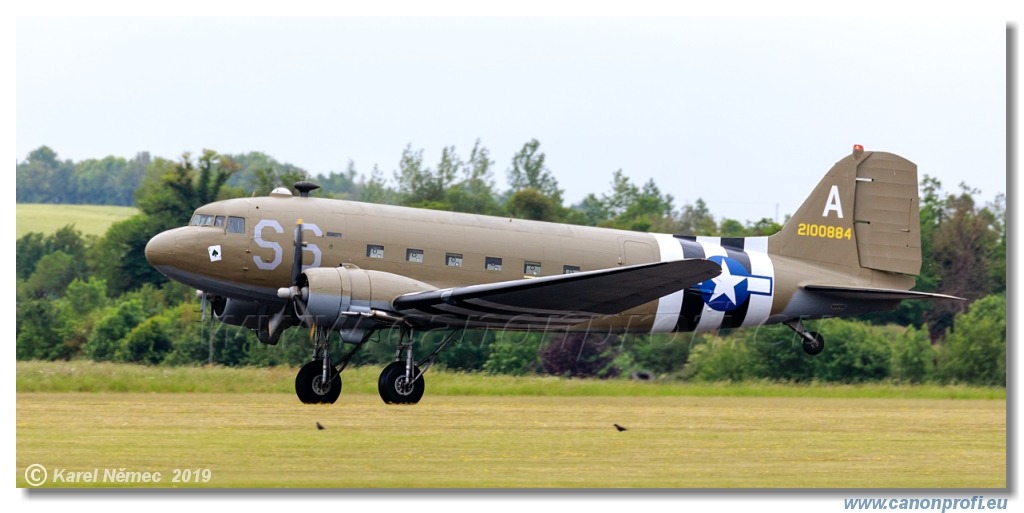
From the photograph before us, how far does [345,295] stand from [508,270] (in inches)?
106

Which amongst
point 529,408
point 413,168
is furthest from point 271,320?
point 413,168

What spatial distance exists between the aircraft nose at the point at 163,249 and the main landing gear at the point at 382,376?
2108 mm

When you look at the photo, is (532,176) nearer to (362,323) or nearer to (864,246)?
(864,246)

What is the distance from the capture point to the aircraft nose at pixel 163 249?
16.2 m

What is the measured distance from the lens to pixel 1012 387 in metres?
12.9

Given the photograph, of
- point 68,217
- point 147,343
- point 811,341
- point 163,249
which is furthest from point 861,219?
point 68,217

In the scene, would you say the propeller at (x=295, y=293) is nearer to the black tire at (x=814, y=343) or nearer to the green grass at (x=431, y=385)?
the green grass at (x=431, y=385)

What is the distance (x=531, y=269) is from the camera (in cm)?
1730

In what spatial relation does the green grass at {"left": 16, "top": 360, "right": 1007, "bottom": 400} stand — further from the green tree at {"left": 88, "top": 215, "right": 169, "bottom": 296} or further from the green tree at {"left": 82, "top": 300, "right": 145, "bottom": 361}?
the green tree at {"left": 88, "top": 215, "right": 169, "bottom": 296}

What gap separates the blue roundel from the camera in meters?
18.0

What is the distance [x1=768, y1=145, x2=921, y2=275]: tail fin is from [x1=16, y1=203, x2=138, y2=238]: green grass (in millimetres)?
39128

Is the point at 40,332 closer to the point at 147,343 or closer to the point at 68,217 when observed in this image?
the point at 147,343

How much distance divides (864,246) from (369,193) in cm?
2139

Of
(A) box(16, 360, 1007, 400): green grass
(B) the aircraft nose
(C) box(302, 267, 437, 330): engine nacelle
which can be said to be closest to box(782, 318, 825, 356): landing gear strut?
(A) box(16, 360, 1007, 400): green grass
